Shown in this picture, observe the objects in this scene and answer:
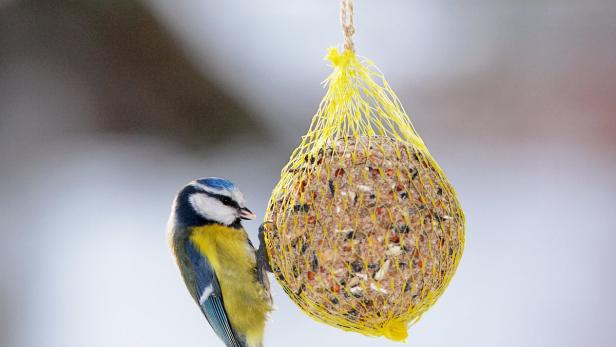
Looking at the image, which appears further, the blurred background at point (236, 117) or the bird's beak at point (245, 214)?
the blurred background at point (236, 117)

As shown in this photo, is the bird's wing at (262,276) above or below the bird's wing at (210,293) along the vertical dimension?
above

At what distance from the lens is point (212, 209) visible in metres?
2.81

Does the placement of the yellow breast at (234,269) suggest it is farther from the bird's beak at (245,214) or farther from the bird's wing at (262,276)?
the bird's beak at (245,214)

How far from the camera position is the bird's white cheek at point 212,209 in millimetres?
2758

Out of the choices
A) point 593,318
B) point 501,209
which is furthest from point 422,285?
point 501,209

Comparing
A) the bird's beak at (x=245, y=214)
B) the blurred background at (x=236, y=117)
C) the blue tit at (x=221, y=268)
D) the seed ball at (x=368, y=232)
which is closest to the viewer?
the seed ball at (x=368, y=232)

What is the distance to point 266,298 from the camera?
2900mm

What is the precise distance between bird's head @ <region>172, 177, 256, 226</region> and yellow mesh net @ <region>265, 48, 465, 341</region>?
0.68 feet

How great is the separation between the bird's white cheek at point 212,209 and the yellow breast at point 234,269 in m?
0.04

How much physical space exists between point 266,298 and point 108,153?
17.1ft

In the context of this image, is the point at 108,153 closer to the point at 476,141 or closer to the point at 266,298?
the point at 476,141

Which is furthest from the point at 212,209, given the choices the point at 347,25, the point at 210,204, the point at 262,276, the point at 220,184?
the point at 347,25

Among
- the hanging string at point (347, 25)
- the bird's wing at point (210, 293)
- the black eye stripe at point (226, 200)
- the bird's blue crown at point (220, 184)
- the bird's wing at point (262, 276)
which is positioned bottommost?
the bird's wing at point (210, 293)

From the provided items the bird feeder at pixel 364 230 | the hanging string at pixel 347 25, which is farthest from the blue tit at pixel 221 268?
the hanging string at pixel 347 25
